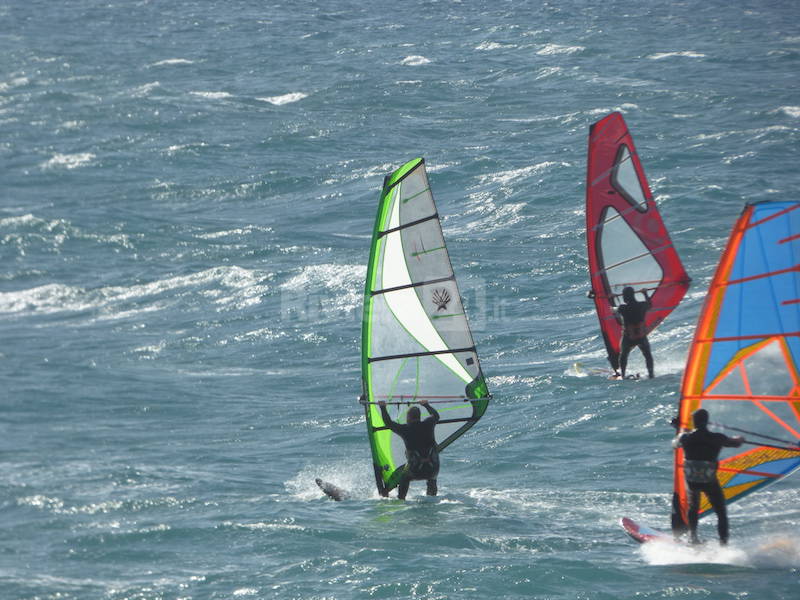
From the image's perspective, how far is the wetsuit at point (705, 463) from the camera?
9.05 meters

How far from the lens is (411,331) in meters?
11.9

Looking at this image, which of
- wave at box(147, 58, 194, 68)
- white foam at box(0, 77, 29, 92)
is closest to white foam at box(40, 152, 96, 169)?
white foam at box(0, 77, 29, 92)

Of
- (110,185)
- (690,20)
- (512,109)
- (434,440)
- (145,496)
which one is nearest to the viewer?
(434,440)

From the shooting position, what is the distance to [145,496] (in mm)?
12094

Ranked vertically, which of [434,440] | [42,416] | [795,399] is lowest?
[42,416]

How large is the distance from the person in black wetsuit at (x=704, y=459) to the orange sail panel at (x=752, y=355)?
25 centimetres

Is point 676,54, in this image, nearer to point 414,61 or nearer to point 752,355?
point 414,61

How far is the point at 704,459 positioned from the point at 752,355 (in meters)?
1.00

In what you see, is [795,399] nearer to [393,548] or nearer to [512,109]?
[393,548]

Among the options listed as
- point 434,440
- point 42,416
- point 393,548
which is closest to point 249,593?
point 393,548

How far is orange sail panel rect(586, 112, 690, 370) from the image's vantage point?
51.2 ft

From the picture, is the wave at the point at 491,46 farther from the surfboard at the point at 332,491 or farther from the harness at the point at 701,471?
the harness at the point at 701,471

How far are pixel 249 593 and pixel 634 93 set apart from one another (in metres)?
30.3

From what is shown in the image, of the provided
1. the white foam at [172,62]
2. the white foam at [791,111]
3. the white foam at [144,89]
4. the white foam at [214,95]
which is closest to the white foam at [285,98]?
the white foam at [214,95]
